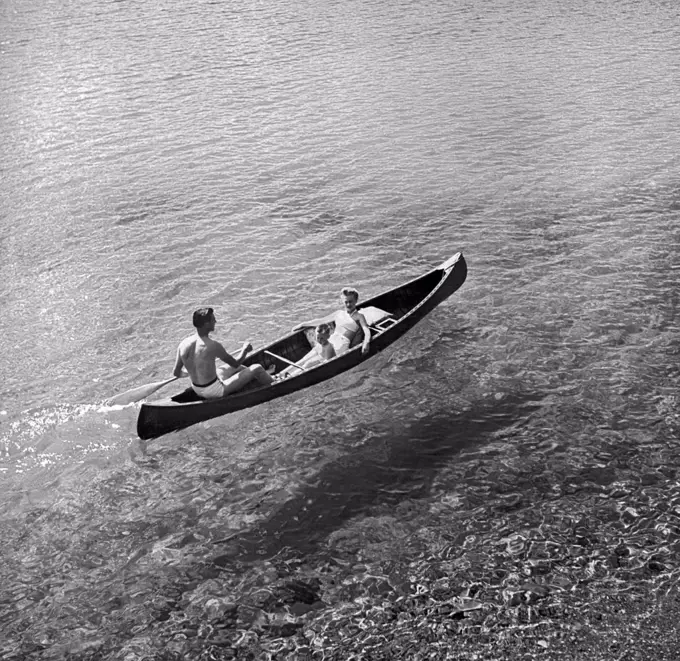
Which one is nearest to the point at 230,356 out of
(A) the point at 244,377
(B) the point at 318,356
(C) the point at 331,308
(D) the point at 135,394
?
(A) the point at 244,377

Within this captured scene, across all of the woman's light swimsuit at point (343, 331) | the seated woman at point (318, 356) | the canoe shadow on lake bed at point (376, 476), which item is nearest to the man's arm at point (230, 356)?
the seated woman at point (318, 356)

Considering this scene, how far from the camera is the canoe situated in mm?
12000

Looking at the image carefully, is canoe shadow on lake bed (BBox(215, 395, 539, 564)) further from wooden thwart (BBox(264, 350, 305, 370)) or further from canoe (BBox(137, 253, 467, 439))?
wooden thwart (BBox(264, 350, 305, 370))

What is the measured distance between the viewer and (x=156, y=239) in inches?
789

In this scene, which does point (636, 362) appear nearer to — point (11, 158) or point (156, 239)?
point (156, 239)

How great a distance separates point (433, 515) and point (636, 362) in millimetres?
5380

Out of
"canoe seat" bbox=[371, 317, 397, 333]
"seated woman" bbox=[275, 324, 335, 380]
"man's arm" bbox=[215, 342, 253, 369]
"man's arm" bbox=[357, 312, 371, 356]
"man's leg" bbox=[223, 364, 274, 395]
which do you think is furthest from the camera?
"canoe seat" bbox=[371, 317, 397, 333]

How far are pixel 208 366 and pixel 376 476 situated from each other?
3.04 m

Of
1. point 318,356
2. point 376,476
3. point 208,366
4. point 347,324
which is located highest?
point 208,366

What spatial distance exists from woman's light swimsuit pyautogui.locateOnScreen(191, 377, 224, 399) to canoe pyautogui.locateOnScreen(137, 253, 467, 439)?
20cm

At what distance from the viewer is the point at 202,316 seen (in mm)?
11750

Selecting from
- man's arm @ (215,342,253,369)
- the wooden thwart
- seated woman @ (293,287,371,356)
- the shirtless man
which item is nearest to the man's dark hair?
the shirtless man

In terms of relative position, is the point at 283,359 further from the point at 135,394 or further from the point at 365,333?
the point at 135,394

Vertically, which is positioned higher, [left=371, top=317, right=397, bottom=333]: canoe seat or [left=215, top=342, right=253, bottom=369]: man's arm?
[left=215, top=342, right=253, bottom=369]: man's arm
